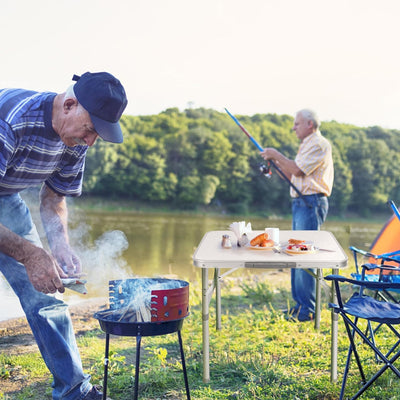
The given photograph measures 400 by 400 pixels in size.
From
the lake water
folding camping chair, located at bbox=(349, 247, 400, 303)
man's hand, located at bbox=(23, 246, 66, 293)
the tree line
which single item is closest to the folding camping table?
folding camping chair, located at bbox=(349, 247, 400, 303)

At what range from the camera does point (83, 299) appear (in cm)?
490


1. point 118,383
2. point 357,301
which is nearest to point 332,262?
point 357,301

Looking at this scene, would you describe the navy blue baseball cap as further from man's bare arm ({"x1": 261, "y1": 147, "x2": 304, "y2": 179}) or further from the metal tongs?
man's bare arm ({"x1": 261, "y1": 147, "x2": 304, "y2": 179})

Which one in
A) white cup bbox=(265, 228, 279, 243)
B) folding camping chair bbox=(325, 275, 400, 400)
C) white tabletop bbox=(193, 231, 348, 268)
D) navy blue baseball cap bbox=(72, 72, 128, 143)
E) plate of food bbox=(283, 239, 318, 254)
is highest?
navy blue baseball cap bbox=(72, 72, 128, 143)

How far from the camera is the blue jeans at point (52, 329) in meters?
2.23

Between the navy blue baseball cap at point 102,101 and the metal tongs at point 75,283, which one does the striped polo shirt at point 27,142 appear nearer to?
the navy blue baseball cap at point 102,101

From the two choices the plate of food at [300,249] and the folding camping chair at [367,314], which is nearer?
the folding camping chair at [367,314]

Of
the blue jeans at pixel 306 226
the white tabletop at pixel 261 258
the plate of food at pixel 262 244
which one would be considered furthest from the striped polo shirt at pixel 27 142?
the blue jeans at pixel 306 226

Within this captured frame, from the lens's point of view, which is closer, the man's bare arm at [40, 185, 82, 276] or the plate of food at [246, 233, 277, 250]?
the man's bare arm at [40, 185, 82, 276]

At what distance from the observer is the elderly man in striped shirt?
12.7 feet

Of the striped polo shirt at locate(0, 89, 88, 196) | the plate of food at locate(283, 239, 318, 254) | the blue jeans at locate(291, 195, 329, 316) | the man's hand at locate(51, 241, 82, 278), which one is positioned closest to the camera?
the striped polo shirt at locate(0, 89, 88, 196)

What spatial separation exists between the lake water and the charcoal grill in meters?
0.59

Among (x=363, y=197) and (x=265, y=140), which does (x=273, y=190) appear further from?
(x=363, y=197)

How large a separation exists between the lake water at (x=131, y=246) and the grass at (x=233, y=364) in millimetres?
496
